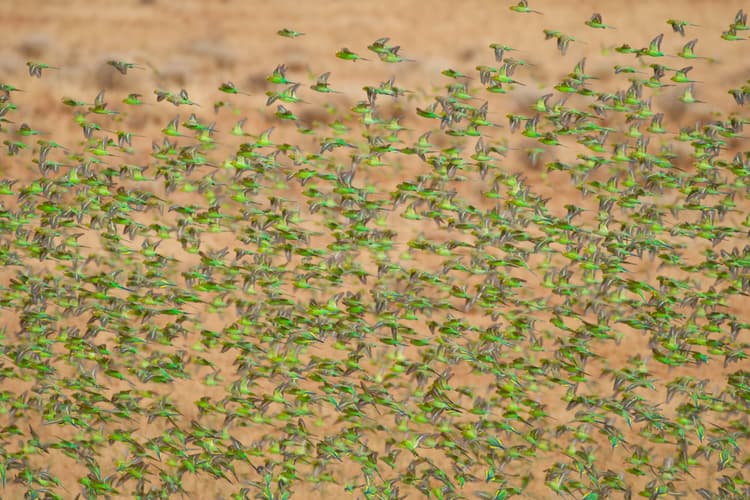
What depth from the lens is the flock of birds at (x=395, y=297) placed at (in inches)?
227

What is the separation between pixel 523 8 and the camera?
5723mm

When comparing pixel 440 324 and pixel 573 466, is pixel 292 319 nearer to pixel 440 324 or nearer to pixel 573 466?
pixel 440 324

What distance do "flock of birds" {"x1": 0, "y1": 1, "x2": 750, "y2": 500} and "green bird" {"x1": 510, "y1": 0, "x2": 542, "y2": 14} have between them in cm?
3

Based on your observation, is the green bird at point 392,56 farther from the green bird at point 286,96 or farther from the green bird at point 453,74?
the green bird at point 286,96

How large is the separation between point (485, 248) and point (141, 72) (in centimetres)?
279

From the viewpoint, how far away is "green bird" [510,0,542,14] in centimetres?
563

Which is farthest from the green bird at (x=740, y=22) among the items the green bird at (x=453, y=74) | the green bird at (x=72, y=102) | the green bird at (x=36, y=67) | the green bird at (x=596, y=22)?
the green bird at (x=36, y=67)

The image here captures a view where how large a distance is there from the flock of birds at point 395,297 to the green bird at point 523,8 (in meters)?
0.03

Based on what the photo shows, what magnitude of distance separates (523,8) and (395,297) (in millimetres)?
2077

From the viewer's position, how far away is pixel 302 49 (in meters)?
6.32

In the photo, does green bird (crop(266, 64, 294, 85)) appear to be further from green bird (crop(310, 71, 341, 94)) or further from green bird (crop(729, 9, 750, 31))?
green bird (crop(729, 9, 750, 31))

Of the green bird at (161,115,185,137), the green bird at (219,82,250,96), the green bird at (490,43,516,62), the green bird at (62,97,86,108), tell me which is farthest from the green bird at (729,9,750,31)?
the green bird at (62,97,86,108)

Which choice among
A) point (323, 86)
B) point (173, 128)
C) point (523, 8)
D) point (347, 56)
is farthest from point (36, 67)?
point (523, 8)

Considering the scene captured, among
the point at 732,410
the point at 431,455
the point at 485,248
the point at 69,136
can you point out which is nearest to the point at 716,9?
the point at 485,248
